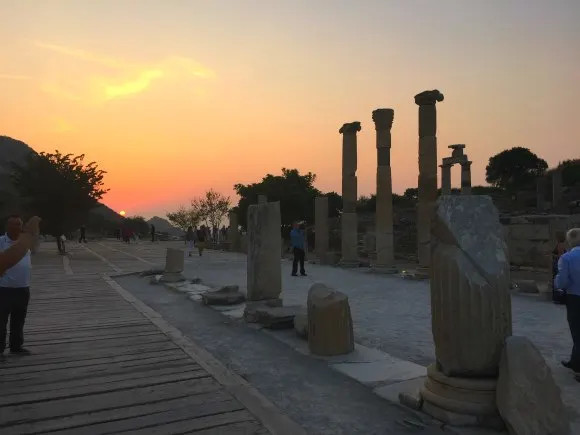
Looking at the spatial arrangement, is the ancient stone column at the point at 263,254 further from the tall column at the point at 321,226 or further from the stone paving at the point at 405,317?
the tall column at the point at 321,226

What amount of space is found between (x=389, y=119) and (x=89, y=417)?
17153 mm

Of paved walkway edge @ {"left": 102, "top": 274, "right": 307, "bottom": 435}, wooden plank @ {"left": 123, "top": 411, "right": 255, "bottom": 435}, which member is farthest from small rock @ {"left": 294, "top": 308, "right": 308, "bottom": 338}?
wooden plank @ {"left": 123, "top": 411, "right": 255, "bottom": 435}

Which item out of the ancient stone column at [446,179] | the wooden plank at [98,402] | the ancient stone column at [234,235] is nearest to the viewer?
the wooden plank at [98,402]

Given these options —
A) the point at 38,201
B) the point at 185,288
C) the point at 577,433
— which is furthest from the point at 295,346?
the point at 38,201

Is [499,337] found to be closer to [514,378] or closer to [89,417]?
[514,378]

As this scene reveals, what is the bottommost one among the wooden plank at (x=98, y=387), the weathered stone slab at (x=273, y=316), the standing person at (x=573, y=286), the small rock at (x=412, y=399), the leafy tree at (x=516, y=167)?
the wooden plank at (x=98, y=387)

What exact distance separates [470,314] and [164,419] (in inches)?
107

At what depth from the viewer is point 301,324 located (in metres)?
7.57

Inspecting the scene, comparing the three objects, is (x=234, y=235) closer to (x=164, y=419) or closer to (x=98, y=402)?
(x=98, y=402)

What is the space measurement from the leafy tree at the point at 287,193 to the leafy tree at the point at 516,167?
106ft

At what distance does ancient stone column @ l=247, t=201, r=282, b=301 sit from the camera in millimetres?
9484

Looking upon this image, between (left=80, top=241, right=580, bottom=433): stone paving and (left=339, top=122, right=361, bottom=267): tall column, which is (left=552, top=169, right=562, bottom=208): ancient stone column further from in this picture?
(left=80, top=241, right=580, bottom=433): stone paving

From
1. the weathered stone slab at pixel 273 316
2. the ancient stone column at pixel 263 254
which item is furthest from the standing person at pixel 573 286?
the ancient stone column at pixel 263 254

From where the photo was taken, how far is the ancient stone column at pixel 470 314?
4.14 metres
